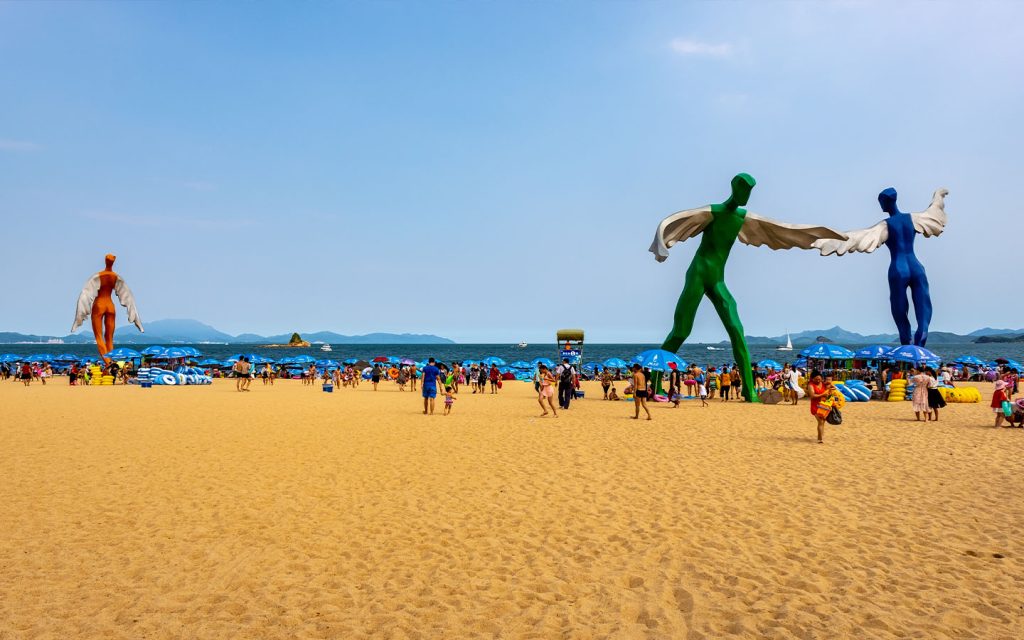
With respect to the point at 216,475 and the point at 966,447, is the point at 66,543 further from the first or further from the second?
the point at 966,447

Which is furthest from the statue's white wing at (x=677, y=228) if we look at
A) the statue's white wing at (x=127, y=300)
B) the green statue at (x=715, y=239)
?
the statue's white wing at (x=127, y=300)

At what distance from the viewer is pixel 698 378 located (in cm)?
2189

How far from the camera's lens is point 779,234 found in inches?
739

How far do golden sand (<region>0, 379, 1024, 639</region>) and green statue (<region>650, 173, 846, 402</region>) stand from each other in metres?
7.30

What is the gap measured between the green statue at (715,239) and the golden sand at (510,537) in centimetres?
730

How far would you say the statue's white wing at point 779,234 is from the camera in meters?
18.5

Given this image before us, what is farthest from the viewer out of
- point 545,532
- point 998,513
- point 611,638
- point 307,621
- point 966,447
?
point 966,447

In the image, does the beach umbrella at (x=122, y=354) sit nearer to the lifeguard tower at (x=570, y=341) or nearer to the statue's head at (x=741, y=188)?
the lifeguard tower at (x=570, y=341)

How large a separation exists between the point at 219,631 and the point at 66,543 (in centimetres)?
264

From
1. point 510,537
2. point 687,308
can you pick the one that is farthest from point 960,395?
point 510,537

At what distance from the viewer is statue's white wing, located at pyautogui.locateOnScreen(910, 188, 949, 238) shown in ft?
71.8

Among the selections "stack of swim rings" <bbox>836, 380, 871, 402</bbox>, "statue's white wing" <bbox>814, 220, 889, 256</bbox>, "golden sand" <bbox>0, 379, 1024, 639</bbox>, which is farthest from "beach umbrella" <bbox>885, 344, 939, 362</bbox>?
"golden sand" <bbox>0, 379, 1024, 639</bbox>

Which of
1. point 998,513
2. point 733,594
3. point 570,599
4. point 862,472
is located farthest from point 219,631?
point 862,472

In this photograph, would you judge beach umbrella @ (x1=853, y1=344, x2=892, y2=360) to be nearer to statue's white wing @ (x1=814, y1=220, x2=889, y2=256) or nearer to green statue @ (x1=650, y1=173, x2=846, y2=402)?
statue's white wing @ (x1=814, y1=220, x2=889, y2=256)
